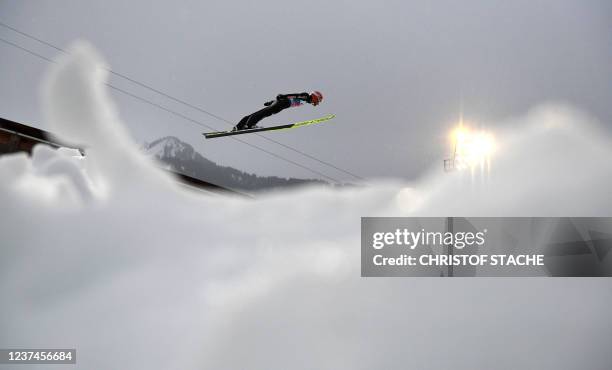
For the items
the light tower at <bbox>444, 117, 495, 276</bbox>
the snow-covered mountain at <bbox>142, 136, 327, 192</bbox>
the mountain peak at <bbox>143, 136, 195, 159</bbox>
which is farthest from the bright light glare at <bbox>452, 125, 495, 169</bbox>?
the mountain peak at <bbox>143, 136, 195, 159</bbox>

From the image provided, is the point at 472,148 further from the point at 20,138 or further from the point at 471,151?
the point at 20,138

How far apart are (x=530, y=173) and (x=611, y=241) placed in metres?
3.96

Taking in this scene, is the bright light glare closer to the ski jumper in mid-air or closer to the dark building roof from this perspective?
the ski jumper in mid-air

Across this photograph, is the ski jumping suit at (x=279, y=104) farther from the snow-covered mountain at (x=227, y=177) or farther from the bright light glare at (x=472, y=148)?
the snow-covered mountain at (x=227, y=177)

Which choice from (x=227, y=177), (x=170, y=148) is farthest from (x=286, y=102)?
(x=170, y=148)

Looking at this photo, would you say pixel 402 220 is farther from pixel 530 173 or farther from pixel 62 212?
pixel 62 212

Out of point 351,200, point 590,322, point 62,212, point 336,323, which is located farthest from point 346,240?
point 62,212

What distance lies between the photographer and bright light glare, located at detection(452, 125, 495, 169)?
16.6m

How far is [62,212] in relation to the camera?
1391cm

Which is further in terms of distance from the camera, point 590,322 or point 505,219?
point 505,219

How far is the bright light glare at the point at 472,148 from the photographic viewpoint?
16.6 m

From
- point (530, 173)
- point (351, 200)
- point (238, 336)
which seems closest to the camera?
point (238, 336)

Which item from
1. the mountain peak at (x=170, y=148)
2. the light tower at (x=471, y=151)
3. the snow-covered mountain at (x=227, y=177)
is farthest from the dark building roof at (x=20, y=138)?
the mountain peak at (x=170, y=148)

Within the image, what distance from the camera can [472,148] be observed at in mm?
16859
